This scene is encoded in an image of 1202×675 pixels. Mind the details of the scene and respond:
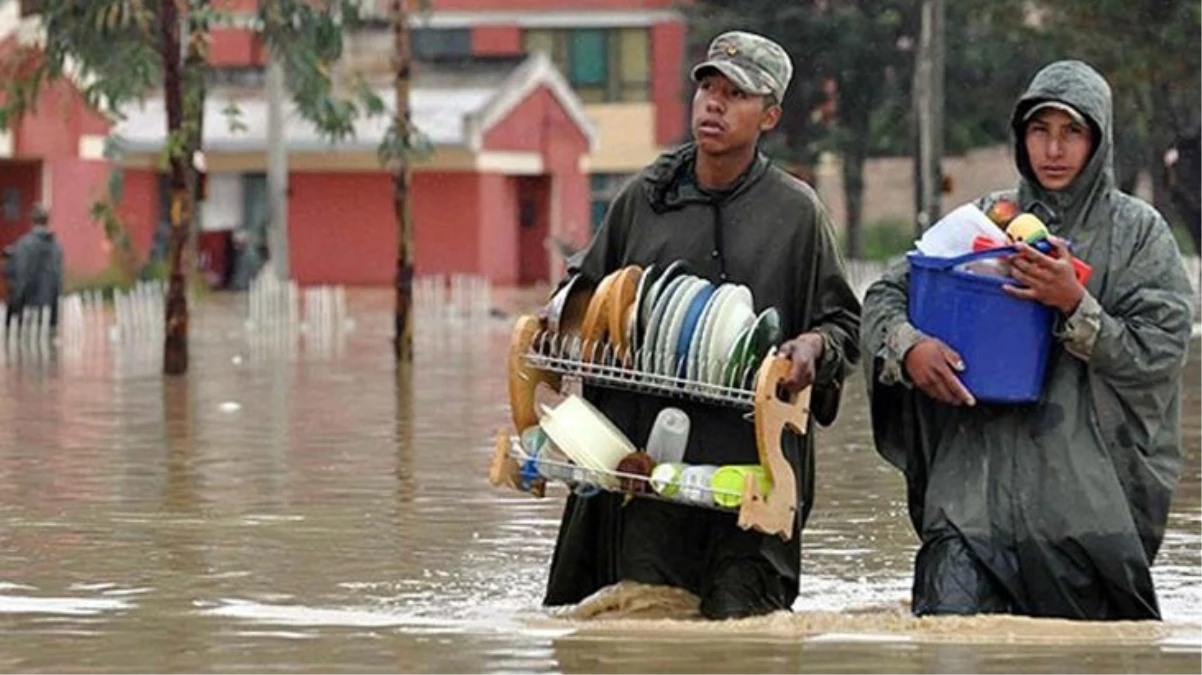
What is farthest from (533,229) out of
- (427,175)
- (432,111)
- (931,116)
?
(931,116)

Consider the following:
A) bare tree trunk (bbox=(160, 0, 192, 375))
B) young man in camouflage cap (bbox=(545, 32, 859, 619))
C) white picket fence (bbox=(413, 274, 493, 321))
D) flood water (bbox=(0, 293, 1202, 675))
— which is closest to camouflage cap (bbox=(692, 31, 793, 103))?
young man in camouflage cap (bbox=(545, 32, 859, 619))

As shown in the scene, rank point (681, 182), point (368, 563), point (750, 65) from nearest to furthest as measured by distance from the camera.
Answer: point (750, 65) < point (681, 182) < point (368, 563)

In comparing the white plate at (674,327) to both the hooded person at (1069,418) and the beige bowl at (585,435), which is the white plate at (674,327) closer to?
the beige bowl at (585,435)

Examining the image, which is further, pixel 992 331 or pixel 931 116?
pixel 931 116

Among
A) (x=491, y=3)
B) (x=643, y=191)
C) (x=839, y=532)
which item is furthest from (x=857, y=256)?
(x=643, y=191)

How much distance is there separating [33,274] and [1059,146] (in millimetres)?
29007

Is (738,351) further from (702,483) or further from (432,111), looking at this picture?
(432,111)

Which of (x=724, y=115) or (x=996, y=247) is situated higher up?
(x=724, y=115)

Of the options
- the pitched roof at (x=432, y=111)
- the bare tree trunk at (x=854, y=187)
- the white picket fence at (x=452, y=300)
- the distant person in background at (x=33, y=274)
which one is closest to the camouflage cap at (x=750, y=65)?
the distant person in background at (x=33, y=274)

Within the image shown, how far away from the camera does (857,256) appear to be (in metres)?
64.4

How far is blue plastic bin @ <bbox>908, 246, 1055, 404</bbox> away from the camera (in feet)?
30.5

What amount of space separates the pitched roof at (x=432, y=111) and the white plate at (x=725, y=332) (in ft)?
165

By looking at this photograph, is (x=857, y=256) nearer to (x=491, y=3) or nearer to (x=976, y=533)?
(x=491, y=3)

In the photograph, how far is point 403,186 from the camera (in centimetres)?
3344
